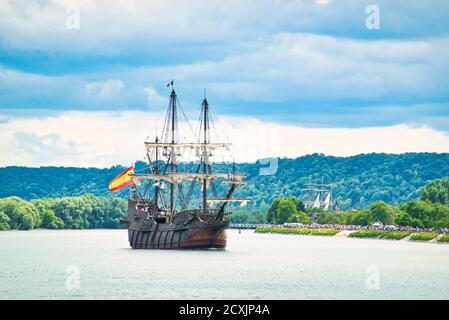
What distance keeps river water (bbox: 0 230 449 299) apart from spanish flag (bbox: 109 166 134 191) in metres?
12.8

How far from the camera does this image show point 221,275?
9775 centimetres

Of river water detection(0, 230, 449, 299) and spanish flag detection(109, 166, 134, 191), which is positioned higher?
spanish flag detection(109, 166, 134, 191)

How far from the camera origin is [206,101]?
144 metres

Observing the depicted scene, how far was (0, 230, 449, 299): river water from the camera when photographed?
81.6 m

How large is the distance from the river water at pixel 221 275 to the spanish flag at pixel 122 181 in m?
12.8

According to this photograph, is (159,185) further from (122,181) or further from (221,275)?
(221,275)

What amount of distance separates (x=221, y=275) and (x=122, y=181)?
57.6 m

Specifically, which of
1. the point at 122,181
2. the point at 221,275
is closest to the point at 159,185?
the point at 122,181

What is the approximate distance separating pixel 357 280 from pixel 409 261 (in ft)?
90.8

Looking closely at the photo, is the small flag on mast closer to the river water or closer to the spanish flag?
the spanish flag

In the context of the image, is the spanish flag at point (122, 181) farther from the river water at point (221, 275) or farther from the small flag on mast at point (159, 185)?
the river water at point (221, 275)

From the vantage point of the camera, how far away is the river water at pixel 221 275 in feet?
268
